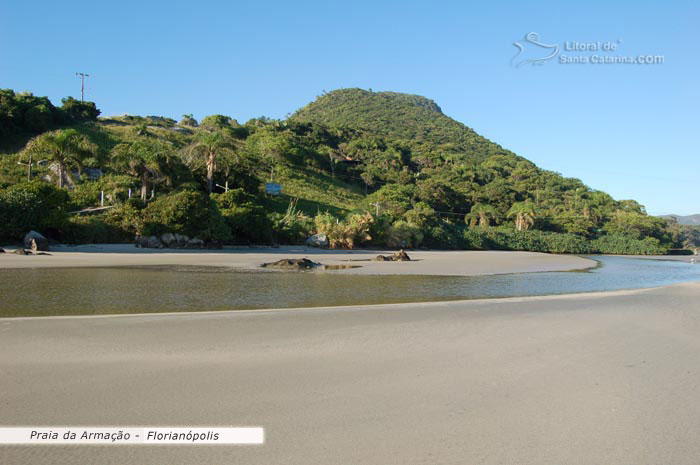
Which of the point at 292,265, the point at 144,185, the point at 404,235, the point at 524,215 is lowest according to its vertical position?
the point at 292,265

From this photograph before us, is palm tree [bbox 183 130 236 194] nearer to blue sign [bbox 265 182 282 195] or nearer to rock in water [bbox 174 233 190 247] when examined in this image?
Answer: rock in water [bbox 174 233 190 247]

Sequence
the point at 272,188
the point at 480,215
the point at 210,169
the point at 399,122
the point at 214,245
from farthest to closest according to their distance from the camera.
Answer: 1. the point at 399,122
2. the point at 480,215
3. the point at 272,188
4. the point at 210,169
5. the point at 214,245

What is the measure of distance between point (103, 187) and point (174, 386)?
39492mm

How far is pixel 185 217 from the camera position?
101 feet

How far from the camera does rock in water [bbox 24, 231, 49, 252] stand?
2389 centimetres

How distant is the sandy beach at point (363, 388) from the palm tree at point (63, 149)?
34209 mm

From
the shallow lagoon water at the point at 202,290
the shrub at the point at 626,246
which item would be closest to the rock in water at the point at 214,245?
the shallow lagoon water at the point at 202,290

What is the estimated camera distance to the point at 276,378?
4910mm

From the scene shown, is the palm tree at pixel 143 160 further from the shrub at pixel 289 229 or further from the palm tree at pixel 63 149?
the shrub at pixel 289 229

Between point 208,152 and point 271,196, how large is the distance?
657 inches

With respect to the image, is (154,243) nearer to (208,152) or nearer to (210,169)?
(210,169)

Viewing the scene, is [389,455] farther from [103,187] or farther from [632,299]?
[103,187]
